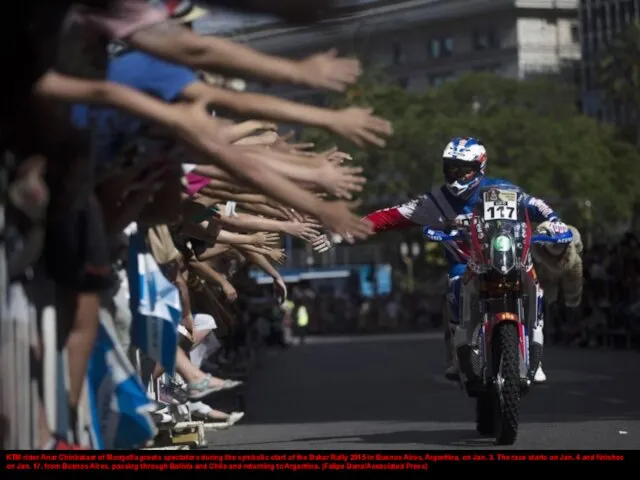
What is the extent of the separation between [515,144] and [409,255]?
9775mm

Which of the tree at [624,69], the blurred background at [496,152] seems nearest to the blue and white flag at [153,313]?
the blurred background at [496,152]

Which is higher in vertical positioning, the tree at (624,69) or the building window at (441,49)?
the building window at (441,49)

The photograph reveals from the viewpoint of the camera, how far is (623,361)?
90.5ft

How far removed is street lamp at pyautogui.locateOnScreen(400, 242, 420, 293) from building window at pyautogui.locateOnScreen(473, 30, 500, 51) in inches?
836

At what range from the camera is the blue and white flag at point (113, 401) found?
8352 mm

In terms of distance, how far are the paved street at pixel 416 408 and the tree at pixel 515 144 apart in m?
45.3

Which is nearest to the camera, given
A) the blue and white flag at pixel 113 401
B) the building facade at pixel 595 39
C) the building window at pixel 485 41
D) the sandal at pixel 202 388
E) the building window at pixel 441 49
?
the blue and white flag at pixel 113 401

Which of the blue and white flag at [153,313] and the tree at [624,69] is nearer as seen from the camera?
the blue and white flag at [153,313]

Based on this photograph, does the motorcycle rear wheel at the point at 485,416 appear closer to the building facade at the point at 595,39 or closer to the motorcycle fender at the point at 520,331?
the motorcycle fender at the point at 520,331

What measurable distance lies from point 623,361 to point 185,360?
14.8 meters

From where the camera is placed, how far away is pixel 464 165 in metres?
14.3

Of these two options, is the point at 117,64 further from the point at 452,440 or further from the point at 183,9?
the point at 452,440

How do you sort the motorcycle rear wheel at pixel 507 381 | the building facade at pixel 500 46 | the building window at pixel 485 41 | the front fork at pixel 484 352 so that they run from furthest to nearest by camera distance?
the building window at pixel 485 41 → the building facade at pixel 500 46 → the front fork at pixel 484 352 → the motorcycle rear wheel at pixel 507 381

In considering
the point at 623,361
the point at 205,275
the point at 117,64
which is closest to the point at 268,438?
the point at 205,275
